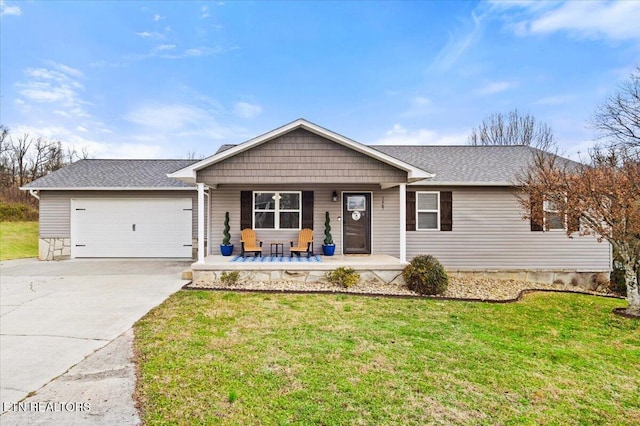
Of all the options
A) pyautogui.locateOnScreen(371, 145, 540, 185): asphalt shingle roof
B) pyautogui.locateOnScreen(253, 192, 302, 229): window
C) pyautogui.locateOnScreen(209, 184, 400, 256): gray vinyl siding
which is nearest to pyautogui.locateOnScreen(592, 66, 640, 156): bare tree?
pyautogui.locateOnScreen(371, 145, 540, 185): asphalt shingle roof

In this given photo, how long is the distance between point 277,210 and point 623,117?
1738 centimetres

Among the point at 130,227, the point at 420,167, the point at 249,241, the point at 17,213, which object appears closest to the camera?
the point at 249,241

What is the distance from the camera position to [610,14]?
12242mm

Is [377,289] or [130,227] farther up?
[130,227]

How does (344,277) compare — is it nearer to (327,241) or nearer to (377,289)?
(377,289)

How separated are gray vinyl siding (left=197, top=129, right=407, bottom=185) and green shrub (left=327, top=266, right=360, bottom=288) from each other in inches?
86.4

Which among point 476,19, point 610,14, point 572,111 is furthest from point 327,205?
point 572,111

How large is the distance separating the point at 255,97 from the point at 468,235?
44.8 ft

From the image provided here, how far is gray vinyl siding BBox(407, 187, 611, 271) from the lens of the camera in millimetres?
9969

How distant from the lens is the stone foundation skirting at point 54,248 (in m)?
11.2

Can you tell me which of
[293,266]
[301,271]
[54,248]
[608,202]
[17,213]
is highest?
[17,213]

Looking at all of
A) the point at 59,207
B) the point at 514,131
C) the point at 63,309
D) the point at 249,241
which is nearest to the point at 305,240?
the point at 249,241

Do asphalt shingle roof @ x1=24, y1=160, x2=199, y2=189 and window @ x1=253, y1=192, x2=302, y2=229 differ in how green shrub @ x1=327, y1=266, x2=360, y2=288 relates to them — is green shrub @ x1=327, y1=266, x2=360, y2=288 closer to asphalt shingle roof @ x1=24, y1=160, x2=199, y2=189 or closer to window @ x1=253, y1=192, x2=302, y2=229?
window @ x1=253, y1=192, x2=302, y2=229

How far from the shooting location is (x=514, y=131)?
23.5m
